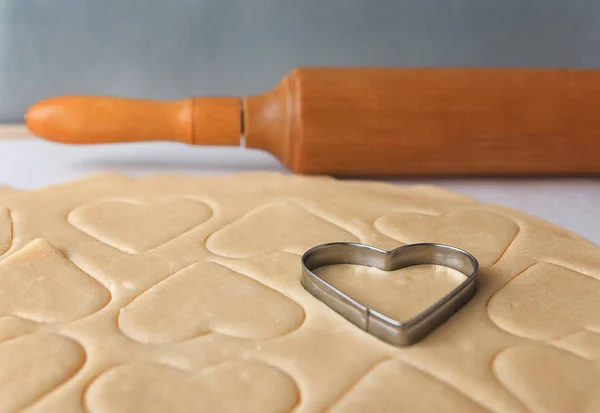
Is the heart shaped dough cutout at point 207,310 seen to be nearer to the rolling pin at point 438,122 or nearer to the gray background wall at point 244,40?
the rolling pin at point 438,122

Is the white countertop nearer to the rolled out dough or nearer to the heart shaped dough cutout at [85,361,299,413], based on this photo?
the rolled out dough

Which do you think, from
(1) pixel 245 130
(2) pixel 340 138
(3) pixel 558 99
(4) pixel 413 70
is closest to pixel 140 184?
(1) pixel 245 130

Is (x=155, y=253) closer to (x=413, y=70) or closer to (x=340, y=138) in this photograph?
(x=340, y=138)

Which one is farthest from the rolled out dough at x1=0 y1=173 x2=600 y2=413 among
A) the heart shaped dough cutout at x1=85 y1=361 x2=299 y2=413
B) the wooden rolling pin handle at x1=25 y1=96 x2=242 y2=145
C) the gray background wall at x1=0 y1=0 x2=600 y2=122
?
the gray background wall at x1=0 y1=0 x2=600 y2=122

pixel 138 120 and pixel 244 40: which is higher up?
pixel 244 40

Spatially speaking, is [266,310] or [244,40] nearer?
[266,310]

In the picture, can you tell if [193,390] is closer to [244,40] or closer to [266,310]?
[266,310]

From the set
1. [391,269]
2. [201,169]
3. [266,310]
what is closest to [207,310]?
[266,310]
